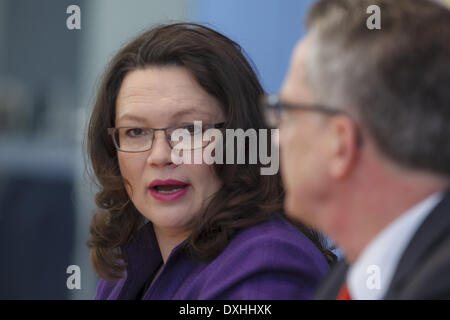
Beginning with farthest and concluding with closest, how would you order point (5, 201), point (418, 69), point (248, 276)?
point (5, 201)
point (248, 276)
point (418, 69)

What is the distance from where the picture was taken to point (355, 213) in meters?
1.31

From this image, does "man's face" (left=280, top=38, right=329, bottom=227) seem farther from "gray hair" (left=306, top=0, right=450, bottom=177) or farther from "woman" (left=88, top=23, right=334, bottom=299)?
"woman" (left=88, top=23, right=334, bottom=299)

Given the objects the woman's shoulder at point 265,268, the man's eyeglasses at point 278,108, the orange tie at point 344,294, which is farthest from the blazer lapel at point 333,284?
the man's eyeglasses at point 278,108

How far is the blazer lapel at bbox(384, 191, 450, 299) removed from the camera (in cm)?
123

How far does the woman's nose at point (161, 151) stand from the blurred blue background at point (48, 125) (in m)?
2.76

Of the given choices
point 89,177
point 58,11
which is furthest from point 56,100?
point 89,177

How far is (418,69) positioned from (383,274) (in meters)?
0.40

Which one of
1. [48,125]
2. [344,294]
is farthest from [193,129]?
[48,125]

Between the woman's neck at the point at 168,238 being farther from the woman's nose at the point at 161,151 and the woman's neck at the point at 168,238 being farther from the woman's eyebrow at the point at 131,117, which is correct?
the woman's eyebrow at the point at 131,117

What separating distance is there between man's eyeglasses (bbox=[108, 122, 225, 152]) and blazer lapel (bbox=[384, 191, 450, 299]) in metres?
0.88

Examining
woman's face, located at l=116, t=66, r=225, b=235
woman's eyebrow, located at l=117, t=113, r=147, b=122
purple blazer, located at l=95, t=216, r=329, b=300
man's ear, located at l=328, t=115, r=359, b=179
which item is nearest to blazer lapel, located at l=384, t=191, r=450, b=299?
man's ear, located at l=328, t=115, r=359, b=179

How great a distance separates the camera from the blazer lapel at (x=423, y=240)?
1.23 meters

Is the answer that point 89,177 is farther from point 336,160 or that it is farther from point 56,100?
point 56,100

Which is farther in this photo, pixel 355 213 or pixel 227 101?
pixel 227 101
